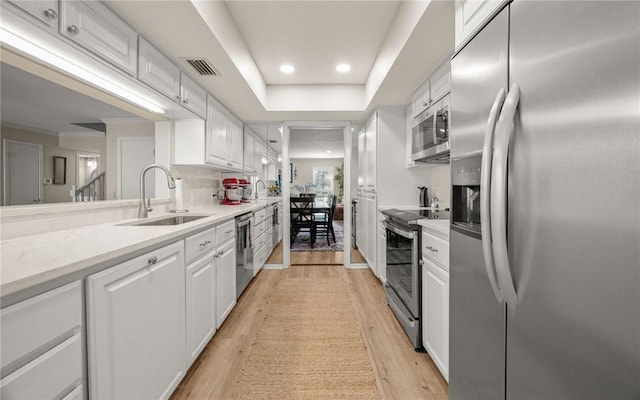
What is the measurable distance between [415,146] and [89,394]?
277cm

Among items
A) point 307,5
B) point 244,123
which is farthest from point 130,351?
point 244,123

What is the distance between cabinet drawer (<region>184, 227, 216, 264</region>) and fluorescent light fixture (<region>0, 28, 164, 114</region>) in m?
1.07

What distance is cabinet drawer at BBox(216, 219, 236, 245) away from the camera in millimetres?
2021

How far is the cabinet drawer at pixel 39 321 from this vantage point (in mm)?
639

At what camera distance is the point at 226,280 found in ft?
7.12

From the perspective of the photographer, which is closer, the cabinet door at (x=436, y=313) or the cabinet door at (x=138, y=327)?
the cabinet door at (x=138, y=327)

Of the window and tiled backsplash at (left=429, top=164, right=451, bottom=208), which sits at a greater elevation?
the window

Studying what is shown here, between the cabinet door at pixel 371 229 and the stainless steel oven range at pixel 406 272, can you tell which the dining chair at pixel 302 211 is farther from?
the stainless steel oven range at pixel 406 272

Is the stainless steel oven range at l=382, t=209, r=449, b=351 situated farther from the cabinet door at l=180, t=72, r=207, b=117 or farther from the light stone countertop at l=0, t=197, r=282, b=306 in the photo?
the cabinet door at l=180, t=72, r=207, b=117

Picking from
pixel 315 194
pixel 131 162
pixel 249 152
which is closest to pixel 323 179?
pixel 315 194

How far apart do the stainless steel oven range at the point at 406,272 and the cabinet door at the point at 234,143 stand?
6.91ft

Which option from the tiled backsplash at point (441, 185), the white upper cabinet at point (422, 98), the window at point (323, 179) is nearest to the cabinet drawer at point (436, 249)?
the tiled backsplash at point (441, 185)

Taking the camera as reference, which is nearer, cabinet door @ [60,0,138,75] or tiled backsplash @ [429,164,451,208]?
cabinet door @ [60,0,138,75]

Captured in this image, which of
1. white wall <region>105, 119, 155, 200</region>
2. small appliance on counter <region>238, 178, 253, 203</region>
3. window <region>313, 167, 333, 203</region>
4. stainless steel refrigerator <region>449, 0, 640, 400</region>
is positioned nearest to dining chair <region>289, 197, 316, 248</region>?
small appliance on counter <region>238, 178, 253, 203</region>
